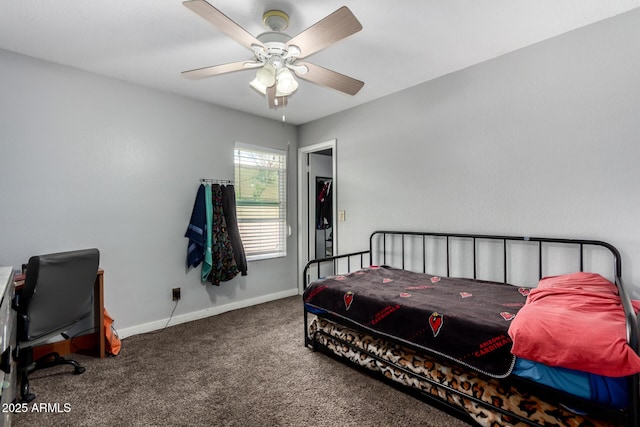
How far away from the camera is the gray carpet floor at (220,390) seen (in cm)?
167

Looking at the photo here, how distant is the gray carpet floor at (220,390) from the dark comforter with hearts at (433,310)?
0.37 m

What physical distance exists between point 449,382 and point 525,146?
1.75 meters

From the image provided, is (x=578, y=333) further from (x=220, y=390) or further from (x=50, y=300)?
(x=50, y=300)

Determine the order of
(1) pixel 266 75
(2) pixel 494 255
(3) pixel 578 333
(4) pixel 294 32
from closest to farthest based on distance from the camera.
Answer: (3) pixel 578 333 → (1) pixel 266 75 → (4) pixel 294 32 → (2) pixel 494 255

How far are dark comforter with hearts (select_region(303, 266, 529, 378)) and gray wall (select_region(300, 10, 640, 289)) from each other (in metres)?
0.60

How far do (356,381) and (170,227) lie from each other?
2274 mm

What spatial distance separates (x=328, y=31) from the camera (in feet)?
4.83

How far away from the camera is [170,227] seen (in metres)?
3.07

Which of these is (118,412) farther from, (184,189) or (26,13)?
(26,13)

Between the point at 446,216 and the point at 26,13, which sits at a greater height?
the point at 26,13

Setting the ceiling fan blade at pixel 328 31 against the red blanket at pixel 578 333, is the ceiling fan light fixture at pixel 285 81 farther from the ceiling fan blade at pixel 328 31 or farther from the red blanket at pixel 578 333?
the red blanket at pixel 578 333

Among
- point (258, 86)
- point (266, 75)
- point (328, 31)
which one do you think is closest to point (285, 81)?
A: point (266, 75)

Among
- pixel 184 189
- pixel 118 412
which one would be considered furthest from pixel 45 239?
pixel 118 412

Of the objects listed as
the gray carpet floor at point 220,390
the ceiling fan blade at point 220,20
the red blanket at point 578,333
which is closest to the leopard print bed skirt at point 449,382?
the gray carpet floor at point 220,390
